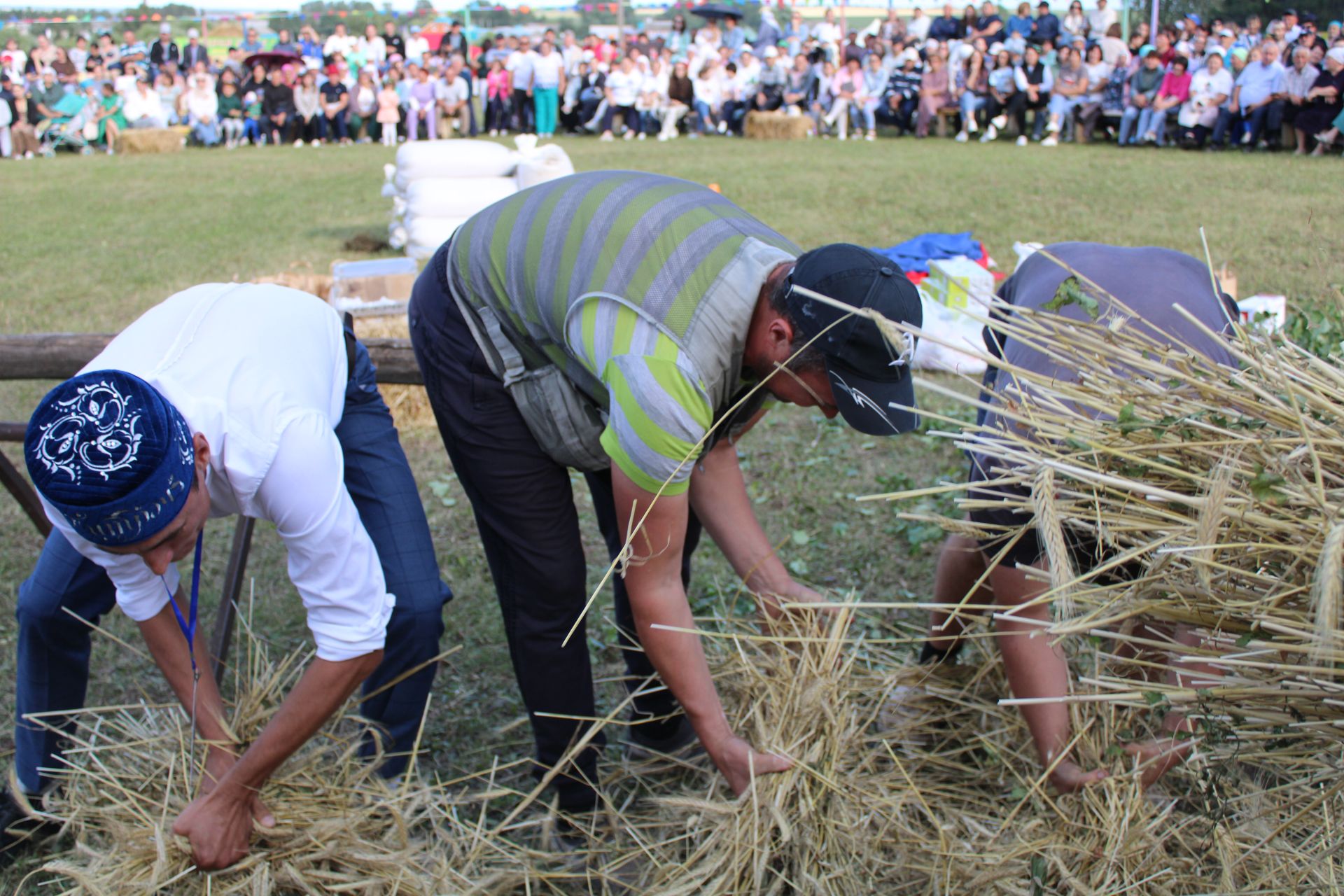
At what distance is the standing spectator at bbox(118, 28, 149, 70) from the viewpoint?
18900mm

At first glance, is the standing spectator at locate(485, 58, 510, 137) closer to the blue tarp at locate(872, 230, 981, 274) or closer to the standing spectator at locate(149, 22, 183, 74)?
the standing spectator at locate(149, 22, 183, 74)

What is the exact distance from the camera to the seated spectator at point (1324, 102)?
454 inches

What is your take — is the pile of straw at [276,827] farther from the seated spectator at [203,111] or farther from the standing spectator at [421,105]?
the seated spectator at [203,111]

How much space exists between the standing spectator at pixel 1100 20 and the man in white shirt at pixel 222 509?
585 inches

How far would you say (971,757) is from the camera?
2648 millimetres

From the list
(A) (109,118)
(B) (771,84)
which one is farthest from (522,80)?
(A) (109,118)

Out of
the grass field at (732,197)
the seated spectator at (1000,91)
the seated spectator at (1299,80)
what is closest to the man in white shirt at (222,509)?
the grass field at (732,197)

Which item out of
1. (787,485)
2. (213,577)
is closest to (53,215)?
(213,577)

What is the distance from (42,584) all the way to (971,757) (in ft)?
7.23

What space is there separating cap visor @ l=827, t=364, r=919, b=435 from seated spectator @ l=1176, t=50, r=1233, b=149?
1300 cm

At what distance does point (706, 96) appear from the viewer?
16766mm

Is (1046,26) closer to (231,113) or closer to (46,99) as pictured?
(231,113)

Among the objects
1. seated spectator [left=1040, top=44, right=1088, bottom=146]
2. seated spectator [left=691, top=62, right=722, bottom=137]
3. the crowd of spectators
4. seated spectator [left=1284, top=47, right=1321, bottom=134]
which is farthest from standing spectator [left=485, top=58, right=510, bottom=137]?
seated spectator [left=1284, top=47, right=1321, bottom=134]

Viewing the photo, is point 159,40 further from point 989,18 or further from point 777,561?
point 777,561
